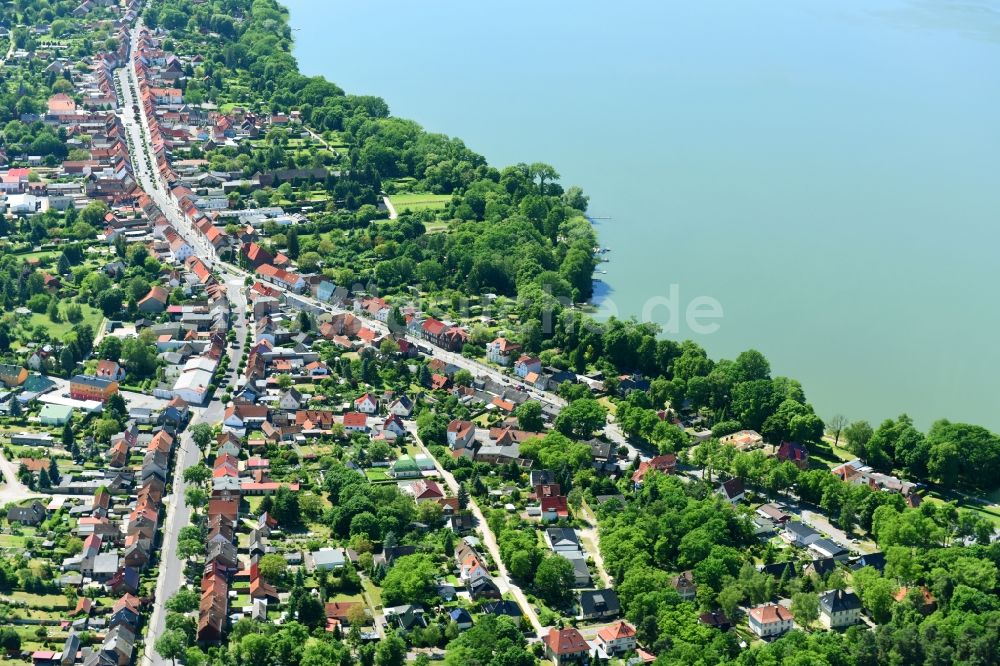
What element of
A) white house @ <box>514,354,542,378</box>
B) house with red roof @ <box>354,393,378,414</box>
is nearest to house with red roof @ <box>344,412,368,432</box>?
house with red roof @ <box>354,393,378,414</box>

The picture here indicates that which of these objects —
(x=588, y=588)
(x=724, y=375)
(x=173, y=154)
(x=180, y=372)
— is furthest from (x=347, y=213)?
(x=588, y=588)

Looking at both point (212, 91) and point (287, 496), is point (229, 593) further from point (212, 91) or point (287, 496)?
point (212, 91)

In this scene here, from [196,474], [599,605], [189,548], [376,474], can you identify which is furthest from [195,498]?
[599,605]

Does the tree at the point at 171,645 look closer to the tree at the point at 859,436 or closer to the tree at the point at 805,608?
the tree at the point at 805,608

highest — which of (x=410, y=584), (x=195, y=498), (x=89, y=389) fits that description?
(x=89, y=389)

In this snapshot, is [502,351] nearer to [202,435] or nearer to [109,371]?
[202,435]

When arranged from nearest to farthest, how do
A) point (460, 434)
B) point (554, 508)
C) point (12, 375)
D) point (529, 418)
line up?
point (554, 508), point (460, 434), point (529, 418), point (12, 375)

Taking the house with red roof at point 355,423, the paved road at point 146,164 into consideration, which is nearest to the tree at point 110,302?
the paved road at point 146,164
